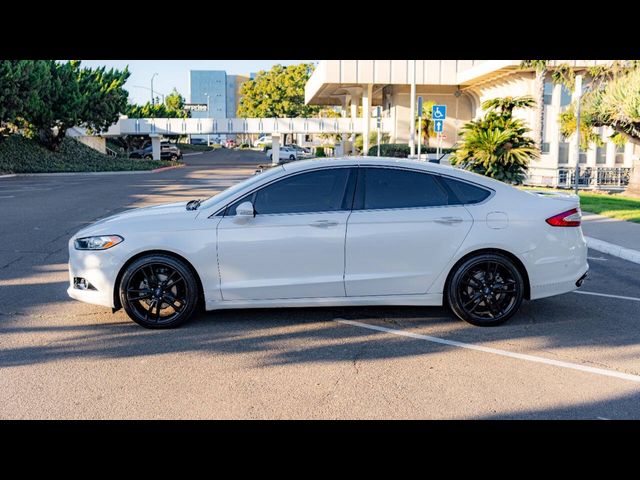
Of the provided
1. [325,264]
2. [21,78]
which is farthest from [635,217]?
[21,78]

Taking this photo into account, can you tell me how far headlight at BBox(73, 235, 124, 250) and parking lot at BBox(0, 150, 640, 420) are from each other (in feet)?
2.59

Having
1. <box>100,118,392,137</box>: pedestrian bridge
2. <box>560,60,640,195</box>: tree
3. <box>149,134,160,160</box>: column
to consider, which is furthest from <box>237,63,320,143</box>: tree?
<box>560,60,640,195</box>: tree

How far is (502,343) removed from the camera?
21.1ft

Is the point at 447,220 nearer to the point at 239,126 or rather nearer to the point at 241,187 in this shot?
the point at 241,187

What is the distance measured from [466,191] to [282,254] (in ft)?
6.31

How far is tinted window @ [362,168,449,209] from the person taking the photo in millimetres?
6953

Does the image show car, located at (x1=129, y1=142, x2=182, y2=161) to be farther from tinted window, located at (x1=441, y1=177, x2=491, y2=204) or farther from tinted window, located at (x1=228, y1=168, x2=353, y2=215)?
tinted window, located at (x1=441, y1=177, x2=491, y2=204)

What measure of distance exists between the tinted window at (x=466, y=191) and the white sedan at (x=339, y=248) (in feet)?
0.04

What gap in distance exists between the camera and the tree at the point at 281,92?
92.7m
